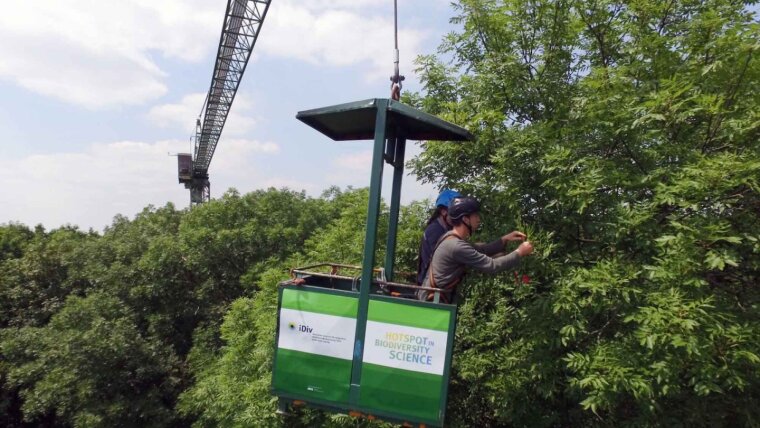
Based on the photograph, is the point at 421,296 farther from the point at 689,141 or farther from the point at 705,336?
the point at 689,141

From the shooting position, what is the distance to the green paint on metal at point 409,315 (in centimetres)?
338

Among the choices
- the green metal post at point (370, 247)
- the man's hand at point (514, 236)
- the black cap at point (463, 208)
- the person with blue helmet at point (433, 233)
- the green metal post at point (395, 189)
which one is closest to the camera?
the green metal post at point (370, 247)

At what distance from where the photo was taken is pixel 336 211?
47.8 feet

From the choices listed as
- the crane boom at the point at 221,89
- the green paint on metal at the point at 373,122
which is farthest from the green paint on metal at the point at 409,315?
the crane boom at the point at 221,89

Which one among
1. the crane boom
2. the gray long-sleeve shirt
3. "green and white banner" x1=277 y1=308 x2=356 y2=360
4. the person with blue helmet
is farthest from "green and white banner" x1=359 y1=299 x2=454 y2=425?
the crane boom

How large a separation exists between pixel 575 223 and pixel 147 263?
14753 millimetres

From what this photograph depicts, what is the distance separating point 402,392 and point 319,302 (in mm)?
901

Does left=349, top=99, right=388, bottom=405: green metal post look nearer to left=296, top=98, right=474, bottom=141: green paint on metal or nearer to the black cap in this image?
left=296, top=98, right=474, bottom=141: green paint on metal

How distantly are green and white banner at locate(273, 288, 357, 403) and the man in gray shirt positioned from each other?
0.71 meters

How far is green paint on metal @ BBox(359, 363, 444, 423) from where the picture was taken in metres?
3.40

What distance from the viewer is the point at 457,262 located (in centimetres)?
376

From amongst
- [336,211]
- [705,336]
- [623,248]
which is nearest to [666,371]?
[705,336]

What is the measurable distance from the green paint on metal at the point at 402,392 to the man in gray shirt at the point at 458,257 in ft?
2.17

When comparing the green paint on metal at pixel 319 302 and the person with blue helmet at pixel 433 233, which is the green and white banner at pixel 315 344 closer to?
the green paint on metal at pixel 319 302
